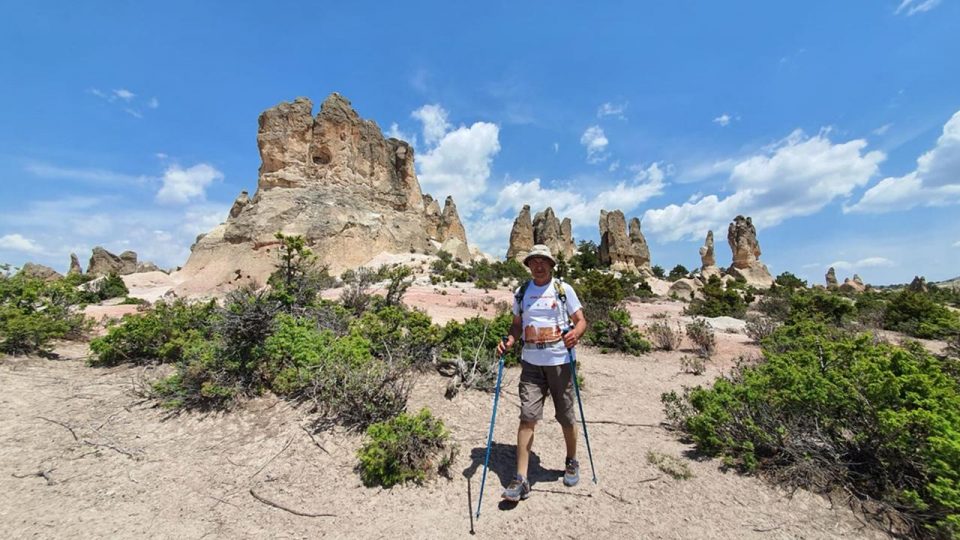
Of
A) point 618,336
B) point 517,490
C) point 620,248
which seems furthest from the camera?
point 620,248

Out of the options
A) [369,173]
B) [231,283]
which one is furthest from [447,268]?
[231,283]

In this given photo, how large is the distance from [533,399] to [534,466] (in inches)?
34.1

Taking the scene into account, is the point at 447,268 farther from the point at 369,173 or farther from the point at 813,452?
the point at 813,452

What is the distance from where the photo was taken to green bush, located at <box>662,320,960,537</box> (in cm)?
254

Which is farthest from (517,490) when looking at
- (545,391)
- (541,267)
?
(541,267)

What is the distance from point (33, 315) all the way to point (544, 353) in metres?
8.02

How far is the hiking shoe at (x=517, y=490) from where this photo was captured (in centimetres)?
298

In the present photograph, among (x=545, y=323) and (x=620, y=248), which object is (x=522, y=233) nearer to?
(x=620, y=248)

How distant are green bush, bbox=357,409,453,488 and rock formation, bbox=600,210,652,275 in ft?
134

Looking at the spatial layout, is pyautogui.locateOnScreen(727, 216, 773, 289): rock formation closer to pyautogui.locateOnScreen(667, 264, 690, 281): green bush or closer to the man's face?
pyautogui.locateOnScreen(667, 264, 690, 281): green bush

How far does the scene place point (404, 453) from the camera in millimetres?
3350

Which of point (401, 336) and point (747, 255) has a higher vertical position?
point (747, 255)

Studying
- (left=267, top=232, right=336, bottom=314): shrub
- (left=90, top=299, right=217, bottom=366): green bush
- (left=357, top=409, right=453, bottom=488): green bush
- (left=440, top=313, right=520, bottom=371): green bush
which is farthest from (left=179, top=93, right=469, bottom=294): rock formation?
(left=357, top=409, right=453, bottom=488): green bush

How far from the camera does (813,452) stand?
124 inches
